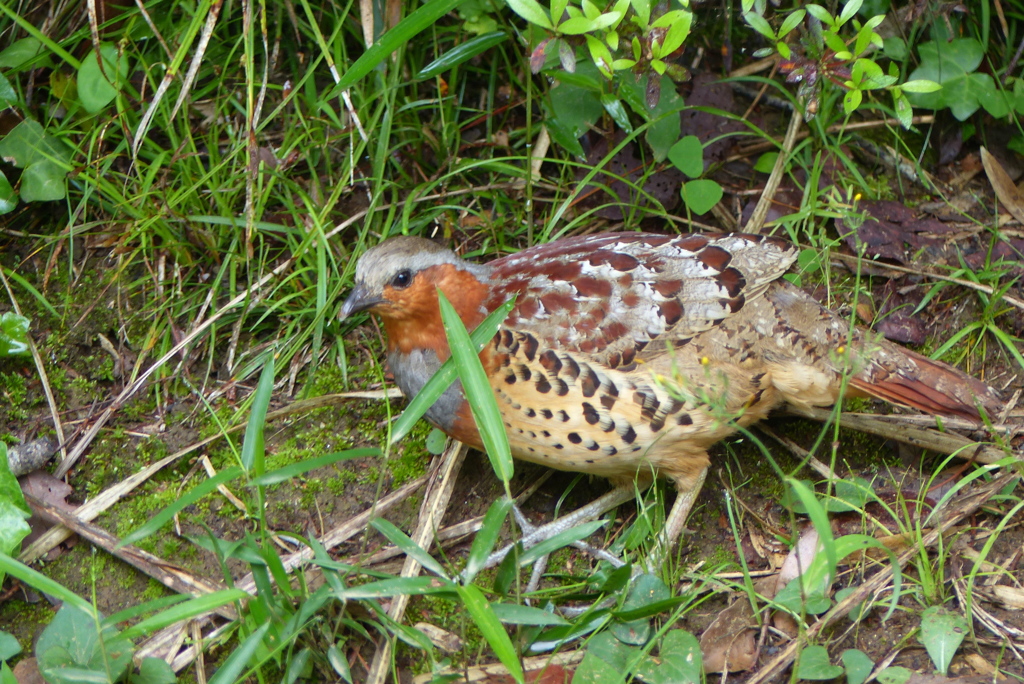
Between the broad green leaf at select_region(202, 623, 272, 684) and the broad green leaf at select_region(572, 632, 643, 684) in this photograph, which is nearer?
the broad green leaf at select_region(202, 623, 272, 684)

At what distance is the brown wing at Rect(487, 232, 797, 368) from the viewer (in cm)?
337

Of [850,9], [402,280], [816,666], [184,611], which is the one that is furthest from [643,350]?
[184,611]

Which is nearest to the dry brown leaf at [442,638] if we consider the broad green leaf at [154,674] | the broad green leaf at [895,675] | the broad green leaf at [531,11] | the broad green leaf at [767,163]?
the broad green leaf at [154,674]

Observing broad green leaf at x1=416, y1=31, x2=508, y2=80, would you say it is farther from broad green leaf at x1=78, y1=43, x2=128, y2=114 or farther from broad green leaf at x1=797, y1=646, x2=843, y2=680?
broad green leaf at x1=797, y1=646, x2=843, y2=680

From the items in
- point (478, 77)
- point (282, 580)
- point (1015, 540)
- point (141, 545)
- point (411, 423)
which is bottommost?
point (1015, 540)

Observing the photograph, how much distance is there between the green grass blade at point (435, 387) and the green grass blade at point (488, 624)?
0.48m

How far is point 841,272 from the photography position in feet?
14.2

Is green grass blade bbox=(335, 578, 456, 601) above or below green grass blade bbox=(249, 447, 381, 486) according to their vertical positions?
below

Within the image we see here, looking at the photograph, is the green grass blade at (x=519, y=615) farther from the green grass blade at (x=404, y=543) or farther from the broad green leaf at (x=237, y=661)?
the broad green leaf at (x=237, y=661)

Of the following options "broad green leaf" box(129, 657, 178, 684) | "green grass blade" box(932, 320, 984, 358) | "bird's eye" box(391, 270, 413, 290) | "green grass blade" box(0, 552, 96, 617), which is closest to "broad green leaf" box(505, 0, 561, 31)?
"bird's eye" box(391, 270, 413, 290)

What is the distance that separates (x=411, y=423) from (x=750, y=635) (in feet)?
4.75

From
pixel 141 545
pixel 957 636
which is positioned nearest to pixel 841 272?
pixel 957 636

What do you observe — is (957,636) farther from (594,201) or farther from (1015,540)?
(594,201)

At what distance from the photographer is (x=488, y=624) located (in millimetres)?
2598
